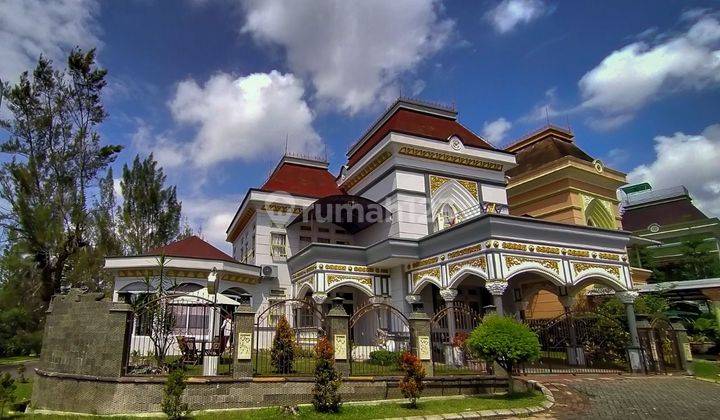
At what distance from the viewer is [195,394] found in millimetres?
7391

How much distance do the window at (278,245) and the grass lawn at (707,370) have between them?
527 inches

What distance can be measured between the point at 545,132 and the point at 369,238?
35.3ft

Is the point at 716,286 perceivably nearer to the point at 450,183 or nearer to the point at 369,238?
the point at 450,183

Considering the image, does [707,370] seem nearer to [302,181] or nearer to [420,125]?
[420,125]

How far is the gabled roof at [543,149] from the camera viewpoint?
2016 centimetres

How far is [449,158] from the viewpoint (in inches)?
648

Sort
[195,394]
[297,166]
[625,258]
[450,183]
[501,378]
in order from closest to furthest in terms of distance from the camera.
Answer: [195,394] < [501,378] < [625,258] < [450,183] < [297,166]

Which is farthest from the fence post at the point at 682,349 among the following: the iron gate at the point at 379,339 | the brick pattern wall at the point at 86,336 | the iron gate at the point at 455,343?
the brick pattern wall at the point at 86,336

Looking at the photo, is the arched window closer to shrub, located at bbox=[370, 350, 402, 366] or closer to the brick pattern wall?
shrub, located at bbox=[370, 350, 402, 366]

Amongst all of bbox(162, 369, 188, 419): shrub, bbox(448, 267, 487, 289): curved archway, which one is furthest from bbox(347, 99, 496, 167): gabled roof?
bbox(162, 369, 188, 419): shrub

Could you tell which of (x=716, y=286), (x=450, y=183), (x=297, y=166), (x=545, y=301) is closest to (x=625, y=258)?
(x=545, y=301)

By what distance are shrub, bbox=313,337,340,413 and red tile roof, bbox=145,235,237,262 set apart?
30.9 feet

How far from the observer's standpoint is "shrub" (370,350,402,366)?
11291 millimetres

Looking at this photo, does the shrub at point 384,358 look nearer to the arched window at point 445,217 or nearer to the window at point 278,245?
the arched window at point 445,217
